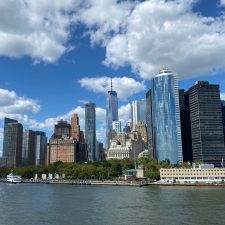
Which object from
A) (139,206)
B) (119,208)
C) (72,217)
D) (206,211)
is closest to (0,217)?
(72,217)

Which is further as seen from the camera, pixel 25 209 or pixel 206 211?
pixel 25 209

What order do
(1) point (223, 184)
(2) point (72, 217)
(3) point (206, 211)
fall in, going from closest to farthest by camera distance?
(2) point (72, 217) < (3) point (206, 211) < (1) point (223, 184)

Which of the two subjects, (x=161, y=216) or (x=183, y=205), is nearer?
(x=161, y=216)

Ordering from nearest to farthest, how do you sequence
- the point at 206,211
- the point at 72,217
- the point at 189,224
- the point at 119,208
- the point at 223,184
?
the point at 189,224 < the point at 72,217 < the point at 206,211 < the point at 119,208 < the point at 223,184

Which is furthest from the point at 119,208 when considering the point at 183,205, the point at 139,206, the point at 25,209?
the point at 25,209

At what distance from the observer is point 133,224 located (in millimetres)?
63938

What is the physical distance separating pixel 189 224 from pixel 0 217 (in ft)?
114

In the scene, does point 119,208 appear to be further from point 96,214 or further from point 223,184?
point 223,184

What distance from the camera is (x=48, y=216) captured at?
240ft

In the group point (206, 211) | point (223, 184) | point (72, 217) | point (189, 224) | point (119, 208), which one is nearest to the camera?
point (189, 224)

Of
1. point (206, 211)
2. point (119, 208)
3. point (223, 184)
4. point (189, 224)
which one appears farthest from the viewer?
point (223, 184)

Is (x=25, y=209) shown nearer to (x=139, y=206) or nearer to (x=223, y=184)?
(x=139, y=206)

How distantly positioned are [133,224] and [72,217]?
1316 centimetres

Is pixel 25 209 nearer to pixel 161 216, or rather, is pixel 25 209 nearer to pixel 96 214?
pixel 96 214
